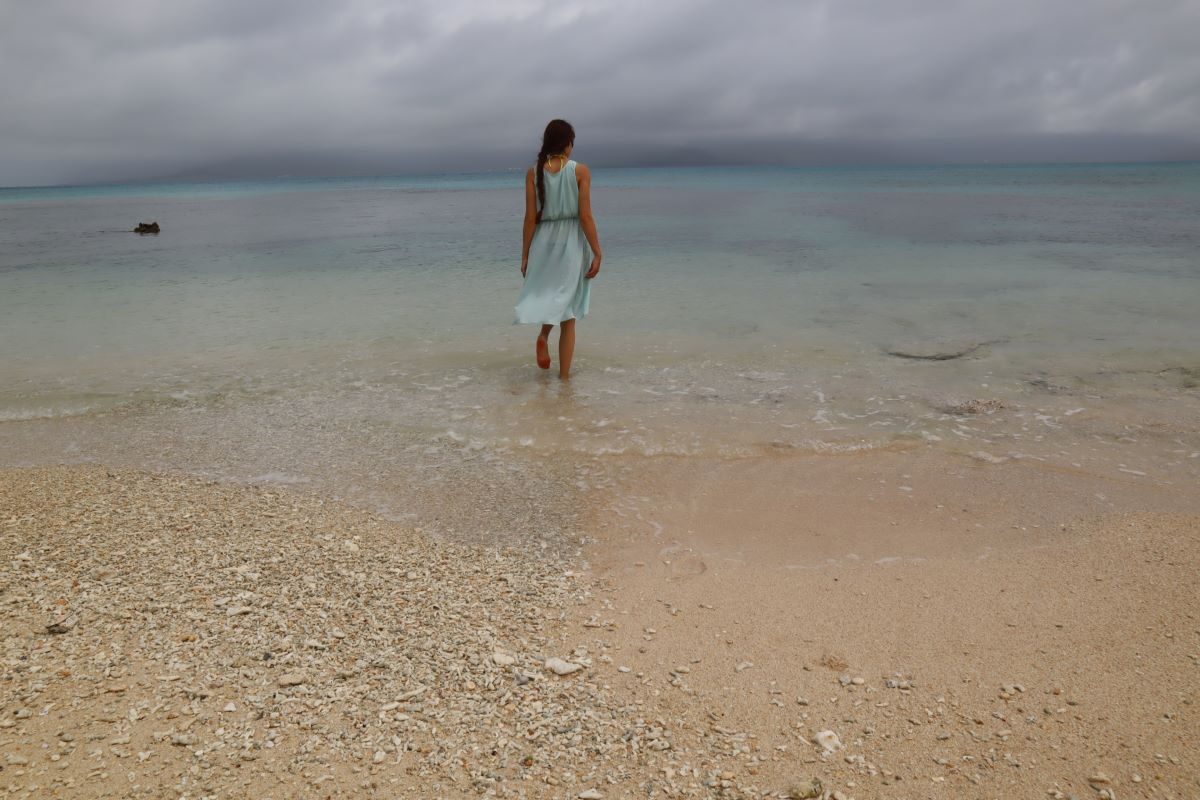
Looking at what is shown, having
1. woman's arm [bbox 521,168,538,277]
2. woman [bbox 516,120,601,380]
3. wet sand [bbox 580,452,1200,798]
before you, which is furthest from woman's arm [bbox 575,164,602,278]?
wet sand [bbox 580,452,1200,798]

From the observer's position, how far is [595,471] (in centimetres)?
505

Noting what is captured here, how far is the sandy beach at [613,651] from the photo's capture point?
236cm

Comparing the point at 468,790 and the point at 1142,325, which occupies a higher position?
the point at 1142,325

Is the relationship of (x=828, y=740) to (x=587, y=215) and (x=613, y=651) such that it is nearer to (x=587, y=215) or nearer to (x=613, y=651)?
(x=613, y=651)

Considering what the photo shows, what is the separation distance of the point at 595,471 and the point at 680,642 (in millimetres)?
2059

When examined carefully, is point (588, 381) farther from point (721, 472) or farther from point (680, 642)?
point (680, 642)

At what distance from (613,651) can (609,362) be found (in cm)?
499

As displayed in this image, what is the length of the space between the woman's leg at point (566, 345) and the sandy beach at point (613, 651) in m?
2.93

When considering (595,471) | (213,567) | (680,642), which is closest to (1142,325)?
(595,471)

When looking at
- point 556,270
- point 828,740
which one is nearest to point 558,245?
point 556,270

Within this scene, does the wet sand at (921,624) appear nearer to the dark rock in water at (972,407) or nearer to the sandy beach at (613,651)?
the sandy beach at (613,651)

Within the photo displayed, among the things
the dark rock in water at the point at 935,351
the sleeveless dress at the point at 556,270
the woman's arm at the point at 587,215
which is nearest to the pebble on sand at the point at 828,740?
the woman's arm at the point at 587,215

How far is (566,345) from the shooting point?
7.04 m

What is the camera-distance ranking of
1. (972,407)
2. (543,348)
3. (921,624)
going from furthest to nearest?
(543,348) < (972,407) < (921,624)
